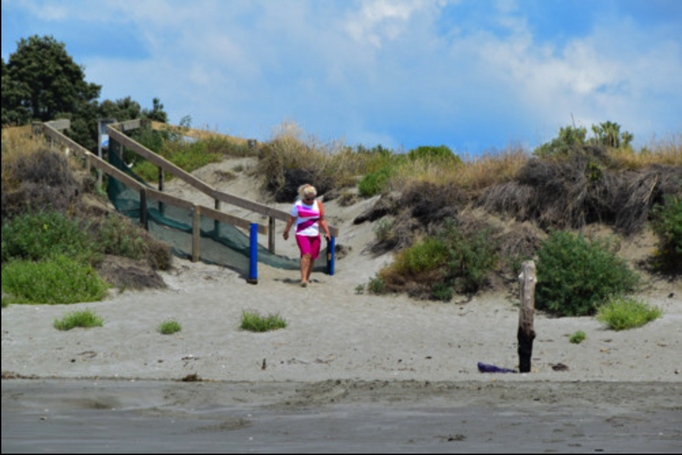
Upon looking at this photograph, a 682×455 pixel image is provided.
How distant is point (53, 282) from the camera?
39.4ft

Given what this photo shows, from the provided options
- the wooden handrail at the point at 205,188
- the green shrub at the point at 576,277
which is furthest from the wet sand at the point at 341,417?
the wooden handrail at the point at 205,188

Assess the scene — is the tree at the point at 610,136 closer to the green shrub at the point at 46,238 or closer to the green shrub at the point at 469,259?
the green shrub at the point at 469,259

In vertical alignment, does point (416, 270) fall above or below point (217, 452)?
above

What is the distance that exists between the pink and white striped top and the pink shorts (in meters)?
0.09

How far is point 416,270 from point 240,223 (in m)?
3.41

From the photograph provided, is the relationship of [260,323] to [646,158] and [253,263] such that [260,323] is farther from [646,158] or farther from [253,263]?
[646,158]

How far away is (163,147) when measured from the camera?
26.5 metres

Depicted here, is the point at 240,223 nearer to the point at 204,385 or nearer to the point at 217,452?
the point at 204,385

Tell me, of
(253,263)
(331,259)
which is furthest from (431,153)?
(253,263)

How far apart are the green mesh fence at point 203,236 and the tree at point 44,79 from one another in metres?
18.8

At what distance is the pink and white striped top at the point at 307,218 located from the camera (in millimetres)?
15594

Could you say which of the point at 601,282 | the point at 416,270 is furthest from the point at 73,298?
the point at 601,282

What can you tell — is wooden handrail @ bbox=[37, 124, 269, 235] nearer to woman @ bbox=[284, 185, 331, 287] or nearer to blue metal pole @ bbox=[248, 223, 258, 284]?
blue metal pole @ bbox=[248, 223, 258, 284]

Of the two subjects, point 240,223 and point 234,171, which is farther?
point 234,171
